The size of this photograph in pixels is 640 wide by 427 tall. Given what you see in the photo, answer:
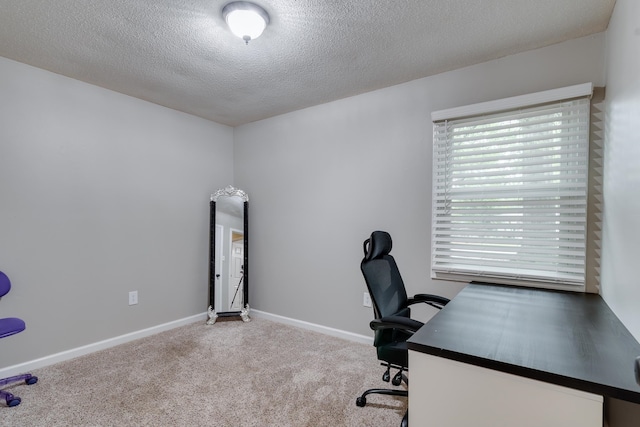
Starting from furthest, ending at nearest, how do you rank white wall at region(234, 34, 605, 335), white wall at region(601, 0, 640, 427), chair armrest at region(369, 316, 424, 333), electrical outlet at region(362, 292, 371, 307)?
electrical outlet at region(362, 292, 371, 307) → white wall at region(234, 34, 605, 335) → chair armrest at region(369, 316, 424, 333) → white wall at region(601, 0, 640, 427)

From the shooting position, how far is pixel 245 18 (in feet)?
5.83

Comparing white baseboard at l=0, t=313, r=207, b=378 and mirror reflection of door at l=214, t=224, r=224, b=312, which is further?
mirror reflection of door at l=214, t=224, r=224, b=312

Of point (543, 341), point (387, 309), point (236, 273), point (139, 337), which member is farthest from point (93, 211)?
point (543, 341)

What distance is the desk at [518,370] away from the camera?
3.11 feet

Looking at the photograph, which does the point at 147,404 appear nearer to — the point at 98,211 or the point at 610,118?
the point at 98,211

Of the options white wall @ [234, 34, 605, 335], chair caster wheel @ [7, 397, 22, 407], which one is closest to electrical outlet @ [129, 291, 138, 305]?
chair caster wheel @ [7, 397, 22, 407]

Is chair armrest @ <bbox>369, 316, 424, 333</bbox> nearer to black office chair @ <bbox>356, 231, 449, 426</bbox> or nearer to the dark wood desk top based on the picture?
black office chair @ <bbox>356, 231, 449, 426</bbox>

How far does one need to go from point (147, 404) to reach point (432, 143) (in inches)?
108

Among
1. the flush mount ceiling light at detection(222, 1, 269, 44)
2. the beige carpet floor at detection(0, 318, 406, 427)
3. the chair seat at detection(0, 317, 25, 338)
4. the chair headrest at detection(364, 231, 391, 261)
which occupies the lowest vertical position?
the beige carpet floor at detection(0, 318, 406, 427)

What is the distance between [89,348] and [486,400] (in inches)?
122

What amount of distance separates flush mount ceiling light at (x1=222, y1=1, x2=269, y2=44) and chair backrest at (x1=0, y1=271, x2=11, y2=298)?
2.31 metres

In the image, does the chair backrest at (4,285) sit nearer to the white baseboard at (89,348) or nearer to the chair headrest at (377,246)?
the white baseboard at (89,348)

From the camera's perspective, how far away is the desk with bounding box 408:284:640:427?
0.95 metres

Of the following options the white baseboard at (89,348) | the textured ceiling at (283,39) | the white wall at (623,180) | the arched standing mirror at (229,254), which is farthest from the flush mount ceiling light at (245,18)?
the white baseboard at (89,348)
